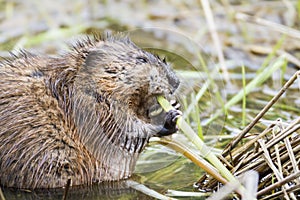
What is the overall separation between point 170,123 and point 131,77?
40 cm

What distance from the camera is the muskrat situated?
4.69 m

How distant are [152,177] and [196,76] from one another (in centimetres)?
189

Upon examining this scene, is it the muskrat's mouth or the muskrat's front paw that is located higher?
the muskrat's mouth

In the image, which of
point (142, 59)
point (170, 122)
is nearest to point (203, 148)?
point (170, 122)

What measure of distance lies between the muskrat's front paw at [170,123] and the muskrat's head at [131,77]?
124 mm

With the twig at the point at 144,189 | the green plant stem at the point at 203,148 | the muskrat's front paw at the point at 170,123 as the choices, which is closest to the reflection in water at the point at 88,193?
the twig at the point at 144,189

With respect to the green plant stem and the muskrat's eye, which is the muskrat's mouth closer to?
the green plant stem

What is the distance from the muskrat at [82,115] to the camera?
469cm

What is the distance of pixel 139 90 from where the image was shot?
15.4ft

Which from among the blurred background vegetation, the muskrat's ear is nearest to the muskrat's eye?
the muskrat's ear

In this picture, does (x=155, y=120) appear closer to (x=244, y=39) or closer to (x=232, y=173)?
(x=232, y=173)

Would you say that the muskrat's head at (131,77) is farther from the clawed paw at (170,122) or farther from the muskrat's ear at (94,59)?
the clawed paw at (170,122)

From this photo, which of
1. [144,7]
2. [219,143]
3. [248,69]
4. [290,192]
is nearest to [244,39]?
[248,69]

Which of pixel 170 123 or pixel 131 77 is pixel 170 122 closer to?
pixel 170 123
